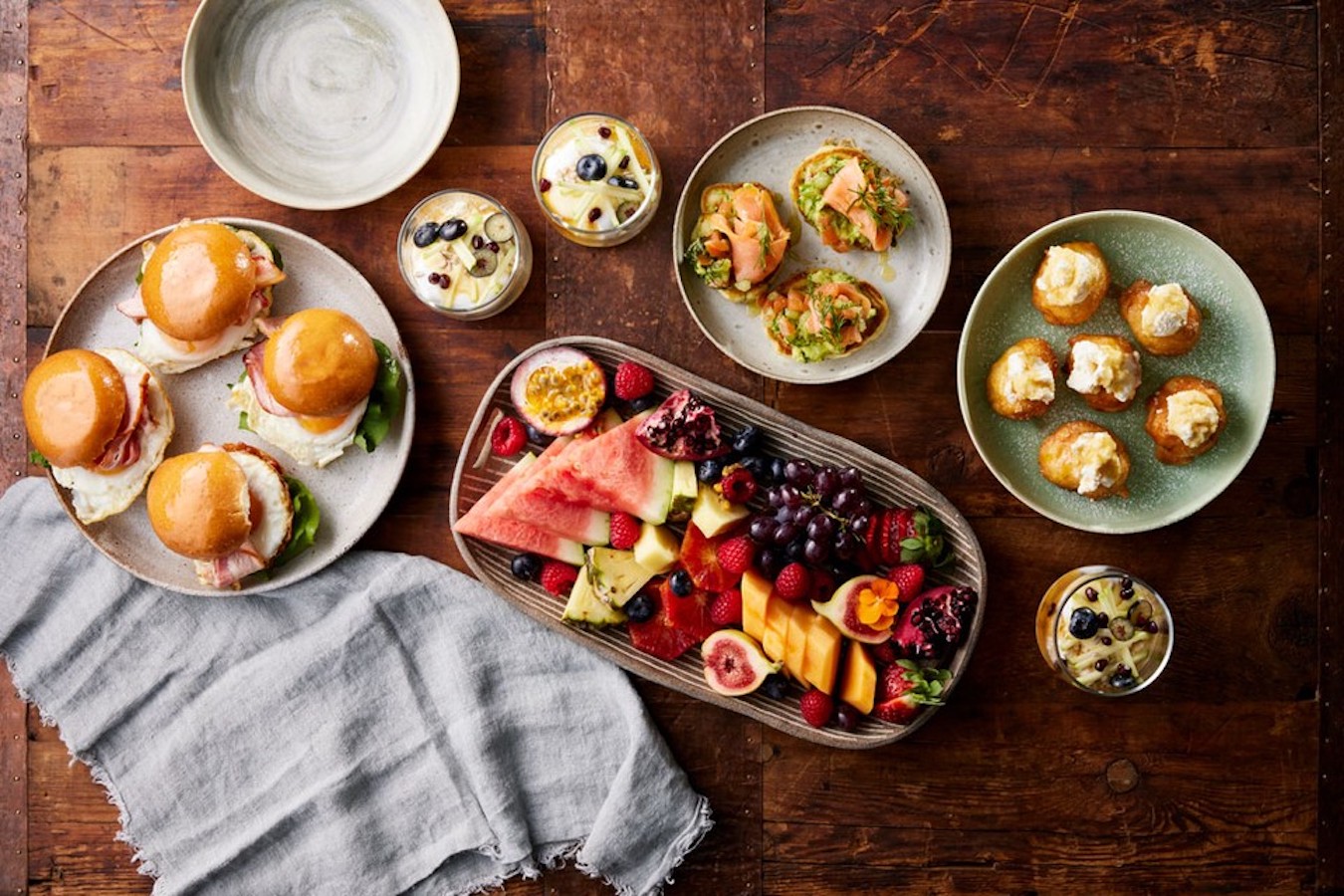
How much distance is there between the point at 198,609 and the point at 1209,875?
8.40ft

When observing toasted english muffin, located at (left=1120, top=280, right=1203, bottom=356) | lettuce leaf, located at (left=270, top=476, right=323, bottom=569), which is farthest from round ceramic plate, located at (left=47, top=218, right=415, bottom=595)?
toasted english muffin, located at (left=1120, top=280, right=1203, bottom=356)

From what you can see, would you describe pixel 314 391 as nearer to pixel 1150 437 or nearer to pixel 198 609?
pixel 198 609

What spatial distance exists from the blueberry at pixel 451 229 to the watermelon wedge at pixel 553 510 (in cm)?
52

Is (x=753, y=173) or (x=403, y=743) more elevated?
(x=753, y=173)

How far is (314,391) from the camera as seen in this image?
2.48 meters

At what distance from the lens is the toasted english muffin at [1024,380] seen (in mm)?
2467

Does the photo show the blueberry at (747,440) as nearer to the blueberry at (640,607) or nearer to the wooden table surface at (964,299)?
the wooden table surface at (964,299)

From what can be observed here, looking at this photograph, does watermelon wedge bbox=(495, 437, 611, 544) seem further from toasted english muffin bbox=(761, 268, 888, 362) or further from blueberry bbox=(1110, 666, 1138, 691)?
blueberry bbox=(1110, 666, 1138, 691)

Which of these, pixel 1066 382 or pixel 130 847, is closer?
pixel 1066 382

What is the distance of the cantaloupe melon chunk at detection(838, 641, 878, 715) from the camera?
255 cm

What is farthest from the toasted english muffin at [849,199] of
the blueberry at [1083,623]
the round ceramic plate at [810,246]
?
the blueberry at [1083,623]

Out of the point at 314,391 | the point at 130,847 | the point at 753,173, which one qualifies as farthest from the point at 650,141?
the point at 130,847

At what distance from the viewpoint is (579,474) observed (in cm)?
253

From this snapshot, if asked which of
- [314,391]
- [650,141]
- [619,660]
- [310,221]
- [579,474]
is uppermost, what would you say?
[650,141]
